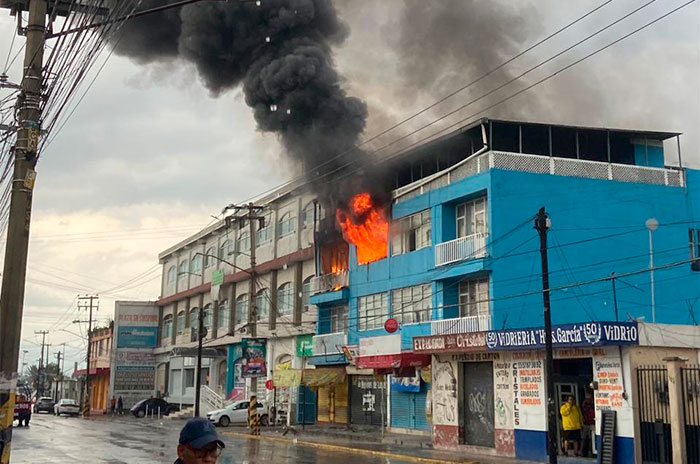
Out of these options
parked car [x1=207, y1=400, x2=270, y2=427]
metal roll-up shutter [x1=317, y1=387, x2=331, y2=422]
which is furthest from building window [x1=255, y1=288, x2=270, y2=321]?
metal roll-up shutter [x1=317, y1=387, x2=331, y2=422]

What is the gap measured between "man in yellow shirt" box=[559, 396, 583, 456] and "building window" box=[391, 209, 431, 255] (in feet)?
45.1

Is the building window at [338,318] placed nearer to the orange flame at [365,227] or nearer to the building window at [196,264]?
the orange flame at [365,227]

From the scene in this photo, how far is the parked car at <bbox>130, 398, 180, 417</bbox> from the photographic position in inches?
2250

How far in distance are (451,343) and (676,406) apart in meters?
8.37

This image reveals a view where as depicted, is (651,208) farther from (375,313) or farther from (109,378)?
(109,378)

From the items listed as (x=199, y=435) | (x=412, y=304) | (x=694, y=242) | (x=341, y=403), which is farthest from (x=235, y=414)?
(x=199, y=435)

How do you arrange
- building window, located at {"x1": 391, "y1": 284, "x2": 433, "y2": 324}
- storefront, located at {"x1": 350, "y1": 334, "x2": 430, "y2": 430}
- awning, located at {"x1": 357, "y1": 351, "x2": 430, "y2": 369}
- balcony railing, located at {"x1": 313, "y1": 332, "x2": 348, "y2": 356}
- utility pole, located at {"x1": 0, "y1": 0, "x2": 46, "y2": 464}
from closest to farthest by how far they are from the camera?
utility pole, located at {"x1": 0, "y1": 0, "x2": 46, "y2": 464}
awning, located at {"x1": 357, "y1": 351, "x2": 430, "y2": 369}
storefront, located at {"x1": 350, "y1": 334, "x2": 430, "y2": 430}
building window, located at {"x1": 391, "y1": 284, "x2": 433, "y2": 324}
balcony railing, located at {"x1": 313, "y1": 332, "x2": 348, "y2": 356}

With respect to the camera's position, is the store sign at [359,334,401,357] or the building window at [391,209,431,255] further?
the building window at [391,209,431,255]

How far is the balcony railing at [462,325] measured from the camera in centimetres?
3042

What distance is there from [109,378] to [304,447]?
Result: 156 feet

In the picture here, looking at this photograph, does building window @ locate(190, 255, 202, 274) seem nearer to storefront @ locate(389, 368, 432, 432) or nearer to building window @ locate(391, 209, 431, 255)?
building window @ locate(391, 209, 431, 255)

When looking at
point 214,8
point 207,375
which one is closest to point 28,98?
point 214,8

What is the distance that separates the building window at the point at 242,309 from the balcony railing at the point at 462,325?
918 inches

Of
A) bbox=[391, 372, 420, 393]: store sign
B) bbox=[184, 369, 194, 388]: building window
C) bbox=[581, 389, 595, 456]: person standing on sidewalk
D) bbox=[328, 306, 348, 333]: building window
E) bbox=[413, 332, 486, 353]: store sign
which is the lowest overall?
bbox=[581, 389, 595, 456]: person standing on sidewalk
